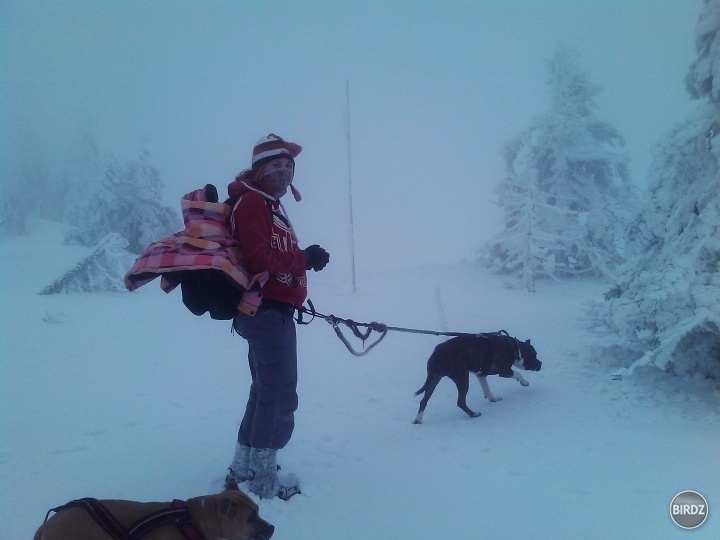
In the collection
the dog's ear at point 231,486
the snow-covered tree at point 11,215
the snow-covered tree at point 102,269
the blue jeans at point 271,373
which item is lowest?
the dog's ear at point 231,486

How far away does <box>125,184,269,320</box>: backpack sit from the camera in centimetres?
231

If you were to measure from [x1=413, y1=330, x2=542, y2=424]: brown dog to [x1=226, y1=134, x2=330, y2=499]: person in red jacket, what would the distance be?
200cm

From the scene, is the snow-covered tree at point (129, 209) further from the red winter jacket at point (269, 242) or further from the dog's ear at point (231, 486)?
the dog's ear at point (231, 486)

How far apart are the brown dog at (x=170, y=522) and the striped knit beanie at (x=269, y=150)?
1.90 metres

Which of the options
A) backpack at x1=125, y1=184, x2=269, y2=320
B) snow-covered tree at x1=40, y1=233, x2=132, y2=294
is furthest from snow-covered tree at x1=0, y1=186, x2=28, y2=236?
backpack at x1=125, y1=184, x2=269, y2=320

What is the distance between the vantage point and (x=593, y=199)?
7.60 meters

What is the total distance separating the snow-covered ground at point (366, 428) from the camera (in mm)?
2643

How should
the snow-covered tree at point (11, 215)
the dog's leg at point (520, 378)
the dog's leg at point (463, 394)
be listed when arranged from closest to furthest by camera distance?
the dog's leg at point (463, 394) < the dog's leg at point (520, 378) < the snow-covered tree at point (11, 215)

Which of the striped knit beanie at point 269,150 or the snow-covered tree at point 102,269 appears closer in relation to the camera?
the striped knit beanie at point 269,150

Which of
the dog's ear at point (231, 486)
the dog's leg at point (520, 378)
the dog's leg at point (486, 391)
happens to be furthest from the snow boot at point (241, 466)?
the dog's leg at point (520, 378)

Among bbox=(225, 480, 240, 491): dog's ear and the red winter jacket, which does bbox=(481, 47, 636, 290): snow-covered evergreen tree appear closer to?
the red winter jacket

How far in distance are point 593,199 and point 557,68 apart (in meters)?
2.49

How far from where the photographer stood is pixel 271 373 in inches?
107

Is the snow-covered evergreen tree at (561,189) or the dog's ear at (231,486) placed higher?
the snow-covered evergreen tree at (561,189)
